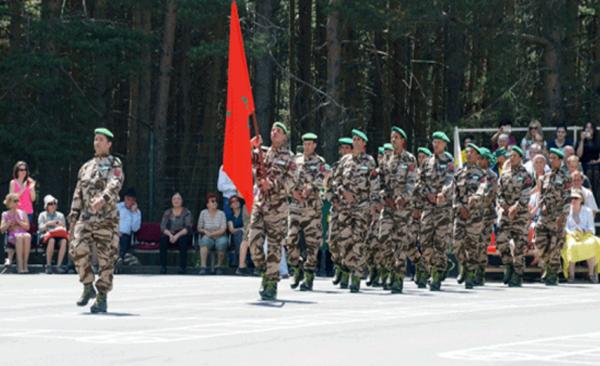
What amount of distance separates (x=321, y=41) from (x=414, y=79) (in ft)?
11.3

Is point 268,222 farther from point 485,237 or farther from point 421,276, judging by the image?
point 485,237

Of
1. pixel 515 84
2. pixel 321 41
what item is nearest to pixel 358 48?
pixel 321 41

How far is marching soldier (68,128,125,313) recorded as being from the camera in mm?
17094

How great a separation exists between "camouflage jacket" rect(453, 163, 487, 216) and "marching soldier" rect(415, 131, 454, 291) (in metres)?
0.95

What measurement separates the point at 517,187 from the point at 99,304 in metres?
9.13

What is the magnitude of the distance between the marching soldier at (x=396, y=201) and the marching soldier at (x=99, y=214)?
561 cm

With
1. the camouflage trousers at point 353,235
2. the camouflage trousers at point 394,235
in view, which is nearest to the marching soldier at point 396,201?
the camouflage trousers at point 394,235

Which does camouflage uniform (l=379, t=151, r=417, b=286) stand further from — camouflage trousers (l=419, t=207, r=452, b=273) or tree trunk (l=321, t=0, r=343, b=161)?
tree trunk (l=321, t=0, r=343, b=161)

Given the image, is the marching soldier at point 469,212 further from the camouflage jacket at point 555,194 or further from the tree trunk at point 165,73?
the tree trunk at point 165,73

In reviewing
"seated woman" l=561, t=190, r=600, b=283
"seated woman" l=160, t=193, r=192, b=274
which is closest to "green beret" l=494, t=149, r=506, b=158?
A: "seated woman" l=561, t=190, r=600, b=283

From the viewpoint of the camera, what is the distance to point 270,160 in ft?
63.5

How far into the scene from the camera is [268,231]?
18797 mm

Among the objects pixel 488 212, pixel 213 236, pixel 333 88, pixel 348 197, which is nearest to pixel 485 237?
pixel 488 212

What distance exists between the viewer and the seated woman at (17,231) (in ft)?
93.3
